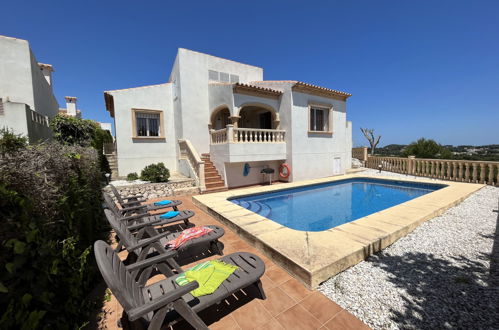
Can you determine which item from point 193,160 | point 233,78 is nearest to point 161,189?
point 193,160

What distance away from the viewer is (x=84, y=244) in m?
3.44

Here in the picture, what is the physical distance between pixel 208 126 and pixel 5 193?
42.2ft

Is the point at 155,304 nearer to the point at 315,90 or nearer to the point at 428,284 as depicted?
the point at 428,284

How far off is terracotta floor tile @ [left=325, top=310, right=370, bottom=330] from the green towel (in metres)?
1.44

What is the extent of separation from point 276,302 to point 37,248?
2873 millimetres

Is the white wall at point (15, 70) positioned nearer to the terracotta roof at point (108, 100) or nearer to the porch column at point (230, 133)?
the terracotta roof at point (108, 100)

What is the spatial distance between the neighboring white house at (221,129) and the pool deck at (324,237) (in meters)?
5.17

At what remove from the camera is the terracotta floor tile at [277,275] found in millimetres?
3393

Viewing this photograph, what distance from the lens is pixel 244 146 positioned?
11133 millimetres

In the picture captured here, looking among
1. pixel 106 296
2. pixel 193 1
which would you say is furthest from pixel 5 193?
pixel 193 1

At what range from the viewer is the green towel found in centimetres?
254

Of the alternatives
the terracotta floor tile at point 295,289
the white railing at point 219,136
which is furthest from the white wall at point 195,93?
the terracotta floor tile at point 295,289

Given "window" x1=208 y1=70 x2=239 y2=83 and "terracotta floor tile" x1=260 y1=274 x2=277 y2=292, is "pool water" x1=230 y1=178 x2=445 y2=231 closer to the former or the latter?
"terracotta floor tile" x1=260 y1=274 x2=277 y2=292

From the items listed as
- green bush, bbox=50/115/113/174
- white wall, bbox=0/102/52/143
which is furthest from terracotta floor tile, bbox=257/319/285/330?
green bush, bbox=50/115/113/174
